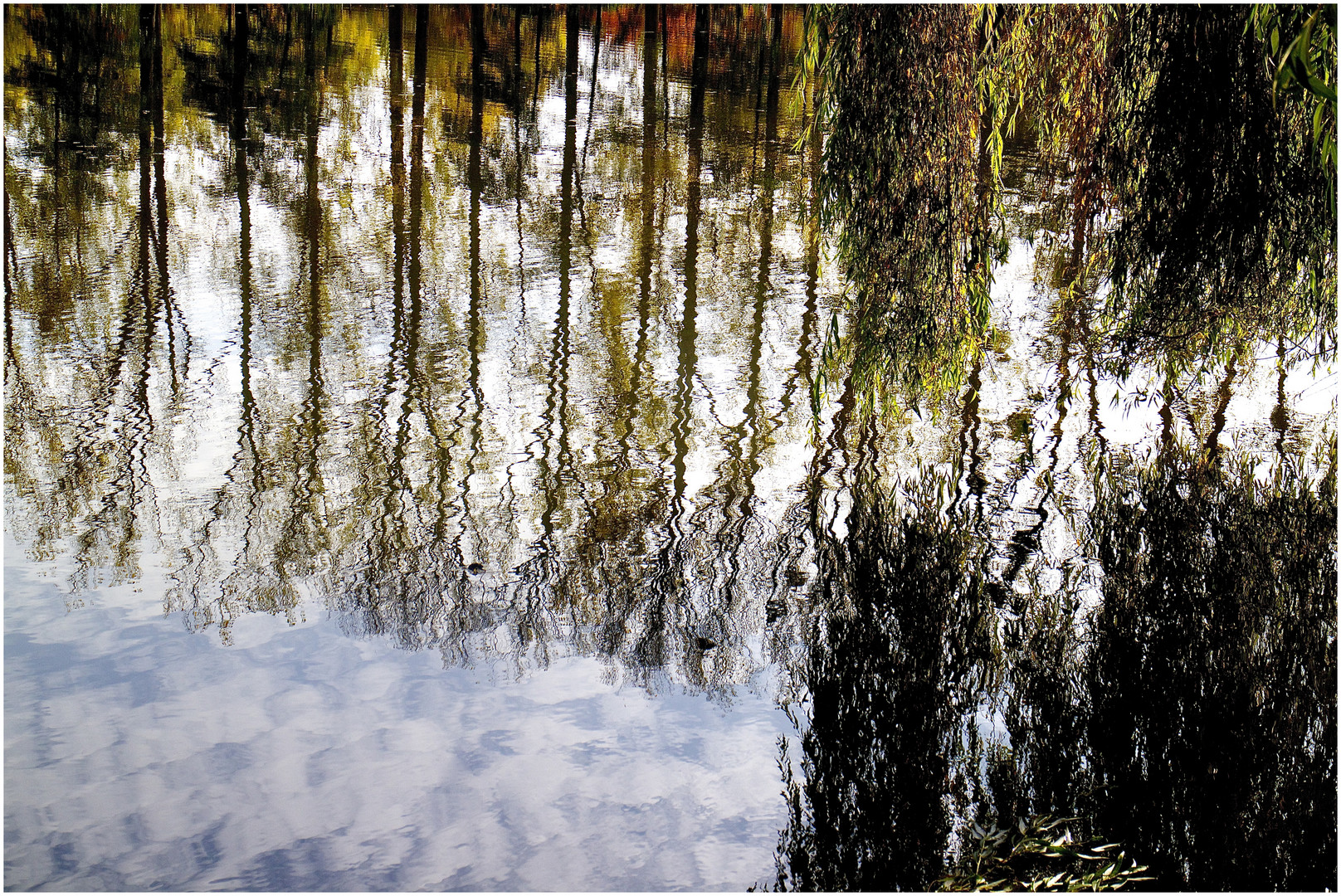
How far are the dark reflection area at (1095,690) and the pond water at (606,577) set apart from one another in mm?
21

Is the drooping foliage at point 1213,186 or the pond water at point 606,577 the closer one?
the pond water at point 606,577

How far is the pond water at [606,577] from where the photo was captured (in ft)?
13.1

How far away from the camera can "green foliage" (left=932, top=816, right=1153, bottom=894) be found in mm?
3484

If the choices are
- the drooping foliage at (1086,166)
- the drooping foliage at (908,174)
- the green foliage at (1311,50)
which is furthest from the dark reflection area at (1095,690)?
the green foliage at (1311,50)

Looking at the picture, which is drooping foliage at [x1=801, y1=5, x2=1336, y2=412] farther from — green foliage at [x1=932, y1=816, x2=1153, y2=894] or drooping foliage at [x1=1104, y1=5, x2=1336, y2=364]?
green foliage at [x1=932, y1=816, x2=1153, y2=894]

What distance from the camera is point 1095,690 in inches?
182

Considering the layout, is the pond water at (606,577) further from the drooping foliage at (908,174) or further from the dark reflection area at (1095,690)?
the drooping foliage at (908,174)

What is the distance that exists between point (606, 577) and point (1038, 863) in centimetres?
258

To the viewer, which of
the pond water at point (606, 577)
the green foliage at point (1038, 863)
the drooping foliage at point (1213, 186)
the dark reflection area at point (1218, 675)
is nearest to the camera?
the green foliage at point (1038, 863)

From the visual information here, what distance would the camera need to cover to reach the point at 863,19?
4.98 m

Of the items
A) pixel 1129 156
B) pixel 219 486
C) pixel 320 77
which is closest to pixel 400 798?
pixel 219 486

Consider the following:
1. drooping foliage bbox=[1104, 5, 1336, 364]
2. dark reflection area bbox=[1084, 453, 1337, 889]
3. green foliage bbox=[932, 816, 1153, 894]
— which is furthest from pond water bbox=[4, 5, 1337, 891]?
drooping foliage bbox=[1104, 5, 1336, 364]

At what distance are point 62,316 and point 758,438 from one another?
5750mm

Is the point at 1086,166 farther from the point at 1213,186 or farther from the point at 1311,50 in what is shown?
the point at 1311,50
